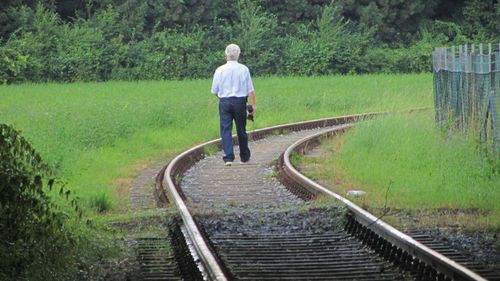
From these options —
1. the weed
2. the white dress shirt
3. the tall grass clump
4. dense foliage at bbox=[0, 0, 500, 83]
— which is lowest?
dense foliage at bbox=[0, 0, 500, 83]

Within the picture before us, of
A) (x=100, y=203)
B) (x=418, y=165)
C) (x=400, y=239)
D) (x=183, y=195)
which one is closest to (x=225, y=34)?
(x=418, y=165)

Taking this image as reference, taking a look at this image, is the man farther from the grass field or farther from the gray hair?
the grass field

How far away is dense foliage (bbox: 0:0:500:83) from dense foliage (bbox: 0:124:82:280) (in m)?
35.3

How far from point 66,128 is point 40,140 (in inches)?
137

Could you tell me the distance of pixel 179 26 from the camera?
55844 millimetres

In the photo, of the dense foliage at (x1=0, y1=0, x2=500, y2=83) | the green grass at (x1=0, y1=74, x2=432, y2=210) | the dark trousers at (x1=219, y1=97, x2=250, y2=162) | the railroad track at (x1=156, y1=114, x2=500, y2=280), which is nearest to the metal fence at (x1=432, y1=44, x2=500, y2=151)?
the railroad track at (x1=156, y1=114, x2=500, y2=280)

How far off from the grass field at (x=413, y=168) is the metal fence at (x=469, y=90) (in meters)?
0.28

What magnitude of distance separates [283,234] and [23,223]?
9.59ft

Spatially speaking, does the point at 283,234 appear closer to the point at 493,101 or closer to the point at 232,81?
the point at 232,81

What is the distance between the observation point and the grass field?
41.1 feet

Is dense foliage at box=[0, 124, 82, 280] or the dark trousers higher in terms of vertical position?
dense foliage at box=[0, 124, 82, 280]

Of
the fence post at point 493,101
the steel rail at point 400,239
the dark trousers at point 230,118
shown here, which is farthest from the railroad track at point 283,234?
the fence post at point 493,101

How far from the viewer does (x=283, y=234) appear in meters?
10.6

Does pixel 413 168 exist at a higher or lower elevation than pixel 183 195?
lower
